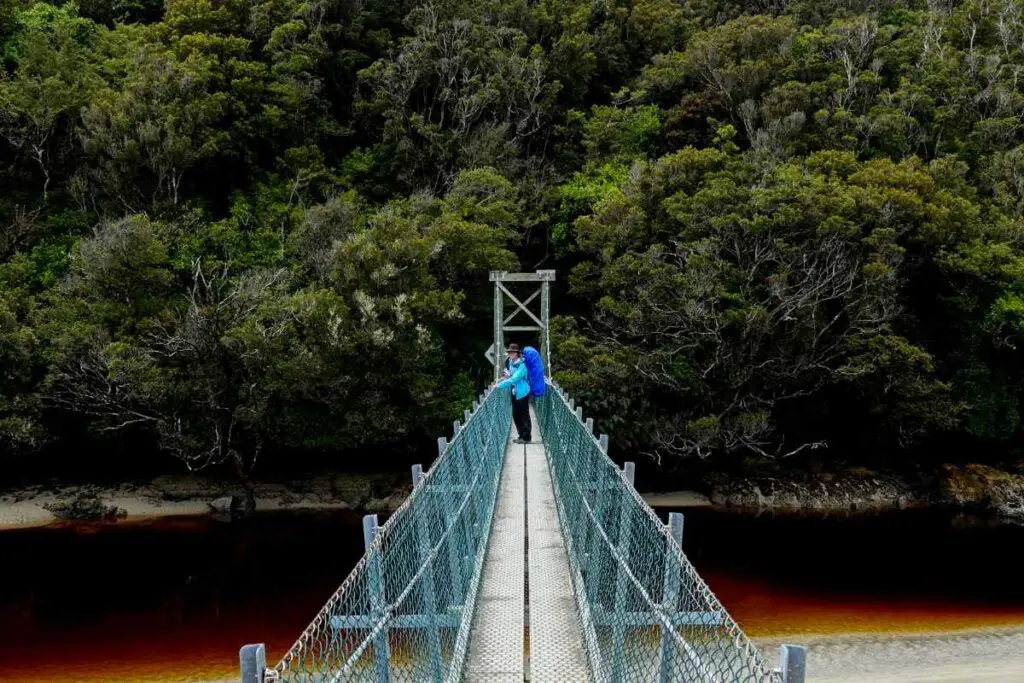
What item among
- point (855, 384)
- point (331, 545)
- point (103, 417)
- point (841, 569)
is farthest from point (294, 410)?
point (855, 384)

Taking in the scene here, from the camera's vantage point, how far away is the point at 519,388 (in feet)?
20.0

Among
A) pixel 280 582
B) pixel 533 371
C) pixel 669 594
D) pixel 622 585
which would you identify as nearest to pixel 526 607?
pixel 622 585

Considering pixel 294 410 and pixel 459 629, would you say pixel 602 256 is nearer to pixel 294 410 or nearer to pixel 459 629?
pixel 294 410

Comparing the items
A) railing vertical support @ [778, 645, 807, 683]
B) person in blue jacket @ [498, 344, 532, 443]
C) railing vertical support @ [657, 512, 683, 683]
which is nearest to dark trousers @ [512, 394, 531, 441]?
person in blue jacket @ [498, 344, 532, 443]

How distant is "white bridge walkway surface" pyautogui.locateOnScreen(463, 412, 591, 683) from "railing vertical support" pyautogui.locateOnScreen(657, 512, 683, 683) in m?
0.88

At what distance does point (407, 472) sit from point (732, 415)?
5.67 metres

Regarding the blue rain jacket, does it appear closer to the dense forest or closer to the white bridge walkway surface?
the white bridge walkway surface

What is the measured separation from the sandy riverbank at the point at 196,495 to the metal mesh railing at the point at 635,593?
30.4 ft

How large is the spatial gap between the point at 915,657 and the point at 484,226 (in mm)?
8881

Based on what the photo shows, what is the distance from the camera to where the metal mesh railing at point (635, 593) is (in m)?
1.70

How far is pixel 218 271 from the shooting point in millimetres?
13203

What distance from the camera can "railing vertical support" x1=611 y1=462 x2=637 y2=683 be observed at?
2.46m

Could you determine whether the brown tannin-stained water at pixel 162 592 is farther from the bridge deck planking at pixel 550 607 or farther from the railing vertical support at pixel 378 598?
the railing vertical support at pixel 378 598

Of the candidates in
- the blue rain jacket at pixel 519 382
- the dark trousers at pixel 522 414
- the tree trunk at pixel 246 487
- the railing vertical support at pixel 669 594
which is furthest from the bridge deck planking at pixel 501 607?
the tree trunk at pixel 246 487
